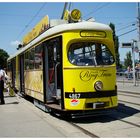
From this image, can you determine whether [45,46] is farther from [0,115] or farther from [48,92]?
[0,115]

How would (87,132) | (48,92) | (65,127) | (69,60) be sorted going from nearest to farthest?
1. (87,132)
2. (65,127)
3. (69,60)
4. (48,92)

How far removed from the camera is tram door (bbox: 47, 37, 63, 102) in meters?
10.9

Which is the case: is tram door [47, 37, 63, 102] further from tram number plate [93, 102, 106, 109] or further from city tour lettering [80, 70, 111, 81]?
tram number plate [93, 102, 106, 109]

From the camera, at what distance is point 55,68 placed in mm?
11367

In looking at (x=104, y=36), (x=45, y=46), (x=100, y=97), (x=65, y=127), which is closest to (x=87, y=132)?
(x=65, y=127)

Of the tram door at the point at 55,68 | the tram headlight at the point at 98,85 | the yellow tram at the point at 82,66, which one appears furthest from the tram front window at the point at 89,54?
the tram headlight at the point at 98,85

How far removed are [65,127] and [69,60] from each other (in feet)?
6.43

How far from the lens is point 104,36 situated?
427 inches

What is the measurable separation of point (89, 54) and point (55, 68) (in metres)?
1.26

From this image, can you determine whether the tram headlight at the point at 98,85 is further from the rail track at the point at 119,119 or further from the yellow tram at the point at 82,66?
the rail track at the point at 119,119

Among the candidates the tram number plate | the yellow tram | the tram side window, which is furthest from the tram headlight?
the tram side window

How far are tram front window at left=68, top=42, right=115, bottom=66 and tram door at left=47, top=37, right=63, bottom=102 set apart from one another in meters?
0.41

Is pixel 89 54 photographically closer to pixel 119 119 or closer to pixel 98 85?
pixel 98 85

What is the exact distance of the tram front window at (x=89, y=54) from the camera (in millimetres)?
10570
